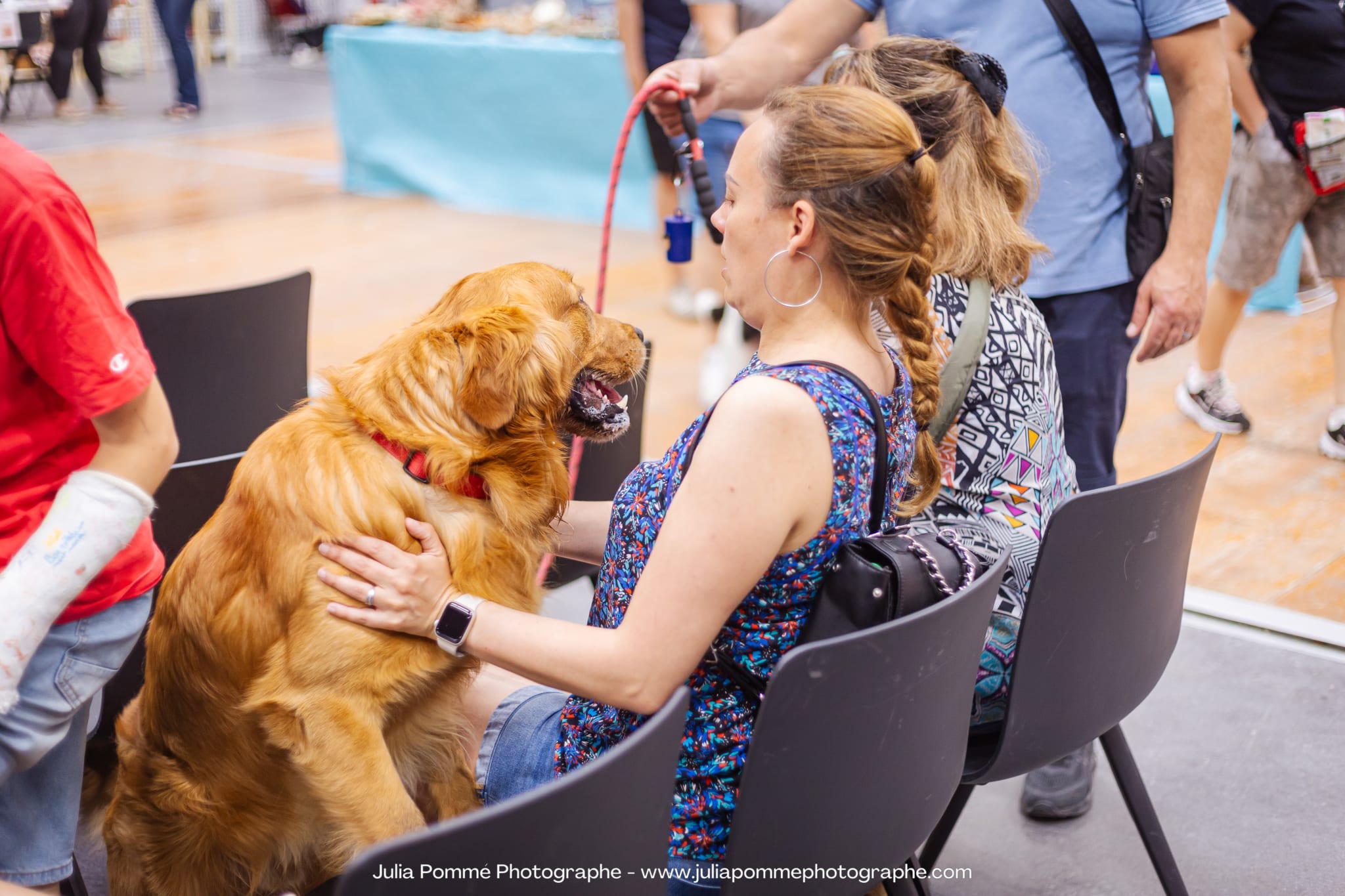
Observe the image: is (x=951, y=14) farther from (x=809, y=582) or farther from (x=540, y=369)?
(x=809, y=582)

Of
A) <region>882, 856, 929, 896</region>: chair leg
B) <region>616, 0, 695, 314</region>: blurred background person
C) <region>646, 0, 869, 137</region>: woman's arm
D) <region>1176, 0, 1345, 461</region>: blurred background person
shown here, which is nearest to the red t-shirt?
<region>882, 856, 929, 896</region>: chair leg

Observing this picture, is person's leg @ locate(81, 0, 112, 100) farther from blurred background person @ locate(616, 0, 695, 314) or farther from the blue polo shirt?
the blue polo shirt

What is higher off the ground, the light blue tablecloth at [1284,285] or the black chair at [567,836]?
the black chair at [567,836]

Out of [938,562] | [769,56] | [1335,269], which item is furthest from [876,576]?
[1335,269]

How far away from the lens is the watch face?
1521mm

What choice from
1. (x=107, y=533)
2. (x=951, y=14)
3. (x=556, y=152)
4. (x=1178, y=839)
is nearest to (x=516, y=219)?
(x=556, y=152)

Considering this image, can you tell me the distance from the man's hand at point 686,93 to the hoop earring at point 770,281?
3.37 feet

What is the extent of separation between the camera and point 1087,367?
242 cm

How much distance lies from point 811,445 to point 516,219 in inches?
267

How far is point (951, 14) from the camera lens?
95.5 inches

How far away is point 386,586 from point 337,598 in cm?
7

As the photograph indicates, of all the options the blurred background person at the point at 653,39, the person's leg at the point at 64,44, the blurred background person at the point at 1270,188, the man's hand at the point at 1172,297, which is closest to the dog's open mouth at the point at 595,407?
the man's hand at the point at 1172,297

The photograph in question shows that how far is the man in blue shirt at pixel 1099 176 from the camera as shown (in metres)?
2.35

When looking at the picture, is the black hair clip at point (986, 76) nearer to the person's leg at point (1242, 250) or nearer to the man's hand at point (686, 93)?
the man's hand at point (686, 93)
